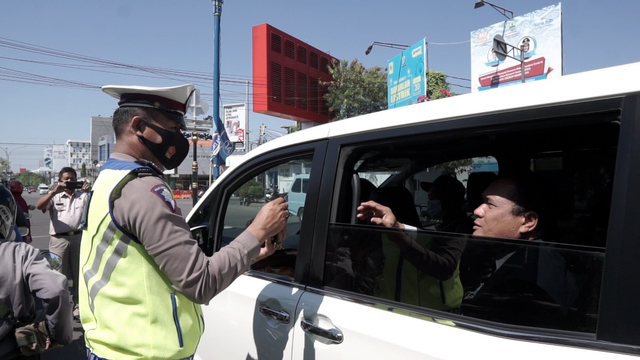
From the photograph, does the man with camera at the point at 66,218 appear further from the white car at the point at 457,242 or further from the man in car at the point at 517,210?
the man in car at the point at 517,210

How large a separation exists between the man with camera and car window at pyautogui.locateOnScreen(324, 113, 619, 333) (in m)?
4.62

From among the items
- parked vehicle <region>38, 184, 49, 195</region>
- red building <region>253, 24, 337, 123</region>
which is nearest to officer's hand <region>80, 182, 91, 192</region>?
red building <region>253, 24, 337, 123</region>

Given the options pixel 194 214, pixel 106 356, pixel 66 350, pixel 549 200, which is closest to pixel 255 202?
pixel 194 214

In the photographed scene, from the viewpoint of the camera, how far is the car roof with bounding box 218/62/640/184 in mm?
1091

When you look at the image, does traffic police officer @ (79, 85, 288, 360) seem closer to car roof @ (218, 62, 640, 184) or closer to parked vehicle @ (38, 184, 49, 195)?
car roof @ (218, 62, 640, 184)

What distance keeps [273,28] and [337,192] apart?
16981 millimetres

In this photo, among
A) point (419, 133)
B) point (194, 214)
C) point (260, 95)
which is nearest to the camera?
point (419, 133)

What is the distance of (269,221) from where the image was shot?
5.24ft

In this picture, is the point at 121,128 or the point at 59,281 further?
the point at 59,281

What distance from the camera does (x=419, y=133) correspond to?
58.4 inches

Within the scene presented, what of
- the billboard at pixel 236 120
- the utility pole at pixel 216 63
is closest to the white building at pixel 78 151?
the billboard at pixel 236 120

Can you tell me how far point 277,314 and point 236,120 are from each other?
1046 inches

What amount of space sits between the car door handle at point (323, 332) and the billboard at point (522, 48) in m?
15.5

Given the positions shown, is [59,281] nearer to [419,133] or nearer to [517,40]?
[419,133]
